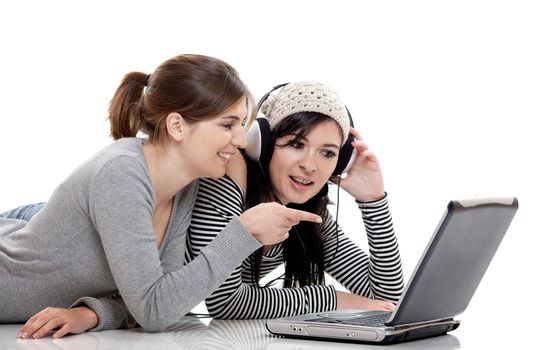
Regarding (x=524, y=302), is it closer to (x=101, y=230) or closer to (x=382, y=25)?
(x=101, y=230)

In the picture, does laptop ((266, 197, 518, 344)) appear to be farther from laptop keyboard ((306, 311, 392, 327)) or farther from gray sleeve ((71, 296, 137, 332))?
gray sleeve ((71, 296, 137, 332))

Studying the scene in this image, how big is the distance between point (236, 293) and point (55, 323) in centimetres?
46

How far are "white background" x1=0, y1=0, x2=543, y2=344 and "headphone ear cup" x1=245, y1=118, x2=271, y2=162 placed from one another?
1.49 meters

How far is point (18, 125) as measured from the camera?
3539mm

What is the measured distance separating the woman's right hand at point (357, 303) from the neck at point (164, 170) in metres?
0.46

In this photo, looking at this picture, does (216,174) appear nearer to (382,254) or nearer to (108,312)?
(108,312)

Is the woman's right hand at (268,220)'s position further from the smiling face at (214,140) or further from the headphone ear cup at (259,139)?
the headphone ear cup at (259,139)

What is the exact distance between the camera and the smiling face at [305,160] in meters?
2.07

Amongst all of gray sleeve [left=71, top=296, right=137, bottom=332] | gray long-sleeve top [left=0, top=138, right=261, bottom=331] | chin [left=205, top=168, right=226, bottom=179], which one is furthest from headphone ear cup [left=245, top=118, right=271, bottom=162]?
gray sleeve [left=71, top=296, right=137, bottom=332]

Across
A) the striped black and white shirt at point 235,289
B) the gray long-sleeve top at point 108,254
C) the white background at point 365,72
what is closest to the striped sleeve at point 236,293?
the striped black and white shirt at point 235,289

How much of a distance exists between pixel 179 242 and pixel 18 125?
1.86 m

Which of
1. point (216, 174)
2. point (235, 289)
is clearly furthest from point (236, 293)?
point (216, 174)

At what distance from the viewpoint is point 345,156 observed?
7.28ft

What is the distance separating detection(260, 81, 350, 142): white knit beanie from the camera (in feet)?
6.77
